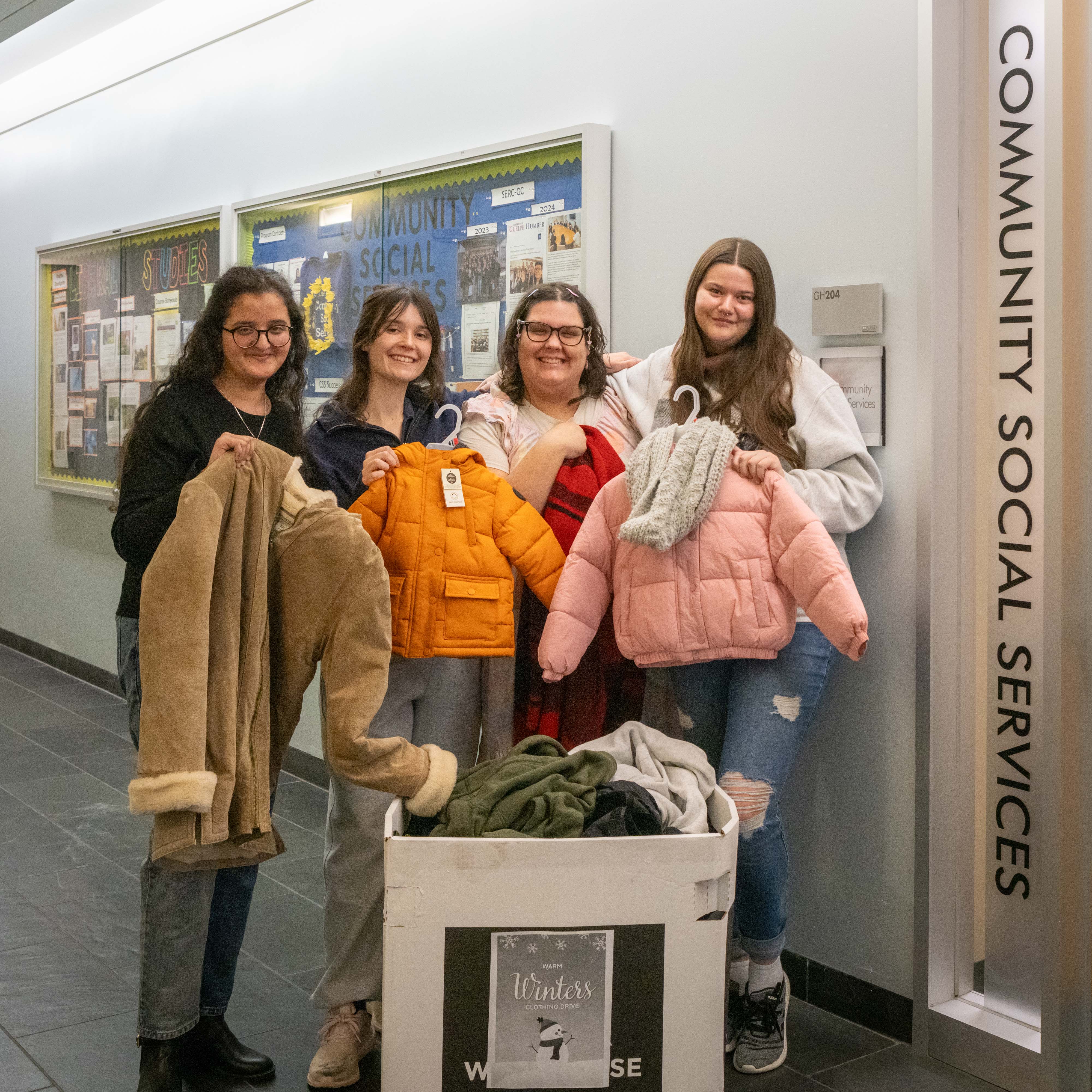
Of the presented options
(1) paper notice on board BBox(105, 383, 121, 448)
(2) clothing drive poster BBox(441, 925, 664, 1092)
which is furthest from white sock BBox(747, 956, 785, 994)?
(1) paper notice on board BBox(105, 383, 121, 448)

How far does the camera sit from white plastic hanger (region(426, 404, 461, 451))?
2.44 m

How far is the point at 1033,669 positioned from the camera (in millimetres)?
2410

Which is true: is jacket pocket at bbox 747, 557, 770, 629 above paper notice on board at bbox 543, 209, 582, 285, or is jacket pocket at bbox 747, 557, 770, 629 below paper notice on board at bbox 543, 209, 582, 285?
below

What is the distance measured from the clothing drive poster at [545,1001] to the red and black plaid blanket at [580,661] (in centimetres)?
70

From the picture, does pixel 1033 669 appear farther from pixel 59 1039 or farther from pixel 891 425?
pixel 59 1039

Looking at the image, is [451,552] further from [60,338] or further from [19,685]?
[60,338]

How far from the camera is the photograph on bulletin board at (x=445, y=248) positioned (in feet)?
10.8

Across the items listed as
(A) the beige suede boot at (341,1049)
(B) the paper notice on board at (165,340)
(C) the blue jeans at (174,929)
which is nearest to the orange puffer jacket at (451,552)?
(C) the blue jeans at (174,929)

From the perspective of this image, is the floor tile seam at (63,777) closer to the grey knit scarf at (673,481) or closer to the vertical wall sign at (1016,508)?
the grey knit scarf at (673,481)

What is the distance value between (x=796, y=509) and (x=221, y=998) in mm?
1475

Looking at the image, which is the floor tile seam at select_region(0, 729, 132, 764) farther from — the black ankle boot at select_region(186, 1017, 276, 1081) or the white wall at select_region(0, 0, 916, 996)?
the white wall at select_region(0, 0, 916, 996)

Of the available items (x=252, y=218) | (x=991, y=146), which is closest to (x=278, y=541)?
(x=991, y=146)

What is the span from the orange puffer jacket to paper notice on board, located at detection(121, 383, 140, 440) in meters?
3.31

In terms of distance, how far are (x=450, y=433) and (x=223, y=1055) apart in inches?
52.8
